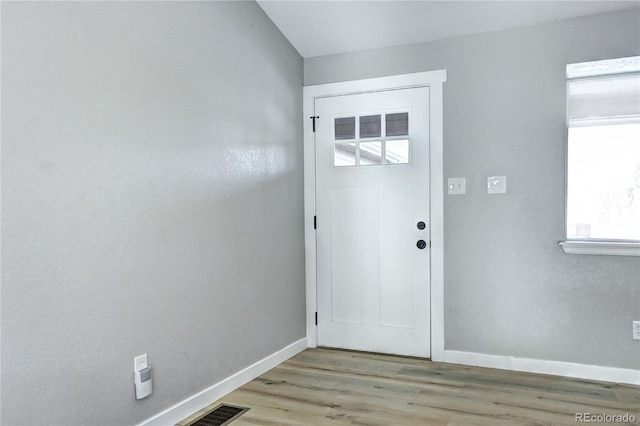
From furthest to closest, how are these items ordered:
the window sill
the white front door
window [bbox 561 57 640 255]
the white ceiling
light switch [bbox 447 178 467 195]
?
the white front door
light switch [bbox 447 178 467 195]
window [bbox 561 57 640 255]
the white ceiling
the window sill

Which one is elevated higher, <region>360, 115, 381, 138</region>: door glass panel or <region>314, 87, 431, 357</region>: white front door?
<region>360, 115, 381, 138</region>: door glass panel

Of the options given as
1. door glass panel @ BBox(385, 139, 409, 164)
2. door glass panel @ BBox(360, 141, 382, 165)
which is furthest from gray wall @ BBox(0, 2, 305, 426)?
door glass panel @ BBox(385, 139, 409, 164)

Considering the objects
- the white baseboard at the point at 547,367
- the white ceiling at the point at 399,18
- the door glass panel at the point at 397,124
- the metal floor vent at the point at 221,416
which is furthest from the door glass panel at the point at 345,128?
the metal floor vent at the point at 221,416

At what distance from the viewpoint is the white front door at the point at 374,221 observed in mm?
3463

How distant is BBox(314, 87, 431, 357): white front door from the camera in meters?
3.46

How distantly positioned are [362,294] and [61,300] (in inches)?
88.4

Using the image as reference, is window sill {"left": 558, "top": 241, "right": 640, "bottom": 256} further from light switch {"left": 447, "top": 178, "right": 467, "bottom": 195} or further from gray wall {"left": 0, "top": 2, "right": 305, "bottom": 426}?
gray wall {"left": 0, "top": 2, "right": 305, "bottom": 426}

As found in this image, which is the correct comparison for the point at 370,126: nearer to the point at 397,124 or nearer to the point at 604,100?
the point at 397,124

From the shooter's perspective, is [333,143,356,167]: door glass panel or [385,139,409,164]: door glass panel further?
[333,143,356,167]: door glass panel

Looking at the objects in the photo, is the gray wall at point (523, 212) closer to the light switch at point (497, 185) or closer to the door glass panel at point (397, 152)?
the light switch at point (497, 185)

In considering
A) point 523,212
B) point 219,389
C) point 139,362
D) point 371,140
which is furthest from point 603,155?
point 139,362

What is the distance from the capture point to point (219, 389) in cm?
275

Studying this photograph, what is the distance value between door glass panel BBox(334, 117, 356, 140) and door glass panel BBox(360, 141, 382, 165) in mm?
122

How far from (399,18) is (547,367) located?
8.16 feet
